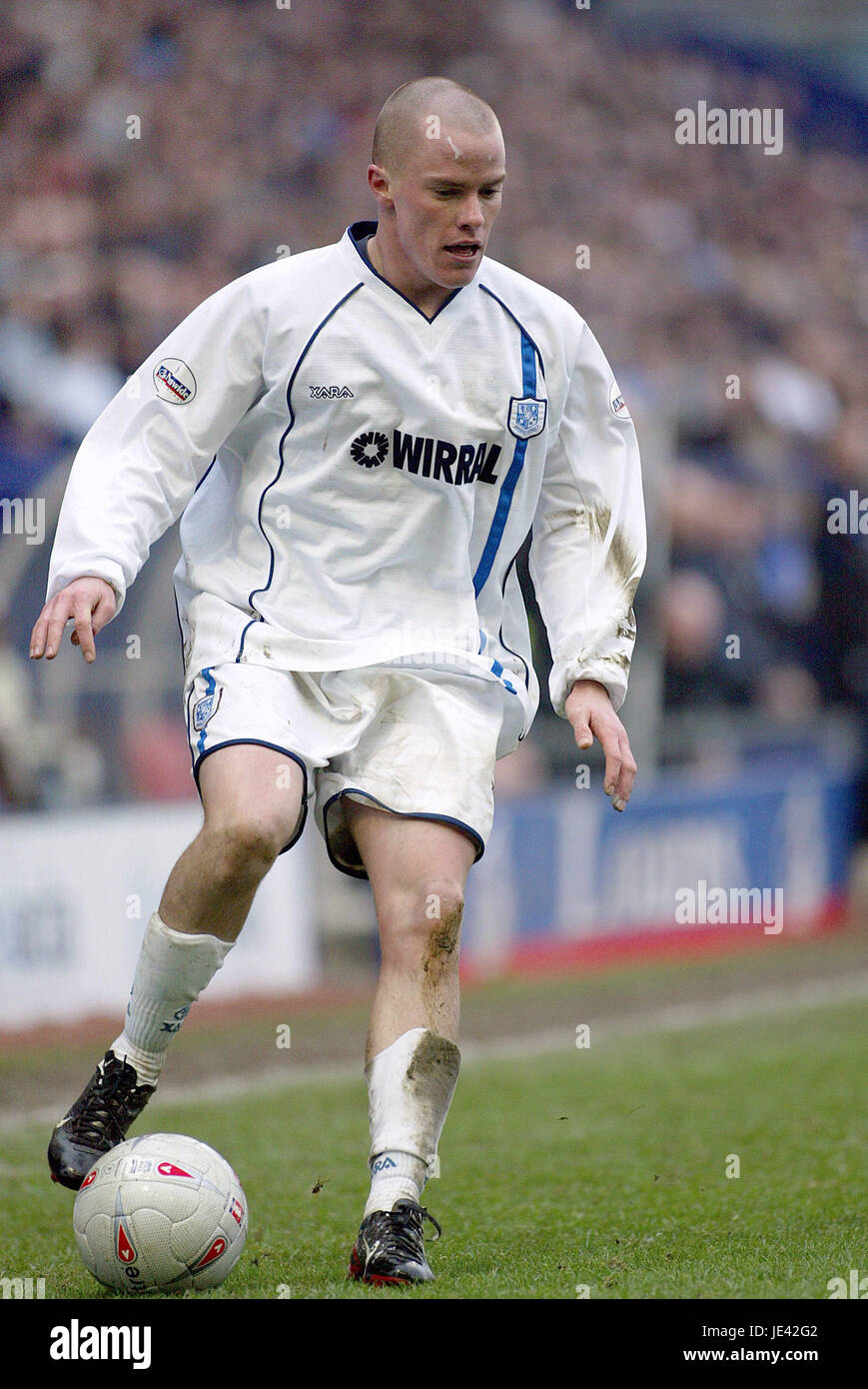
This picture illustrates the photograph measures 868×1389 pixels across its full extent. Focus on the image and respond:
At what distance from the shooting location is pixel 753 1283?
3.75 m

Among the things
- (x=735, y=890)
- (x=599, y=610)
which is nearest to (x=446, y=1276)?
(x=599, y=610)

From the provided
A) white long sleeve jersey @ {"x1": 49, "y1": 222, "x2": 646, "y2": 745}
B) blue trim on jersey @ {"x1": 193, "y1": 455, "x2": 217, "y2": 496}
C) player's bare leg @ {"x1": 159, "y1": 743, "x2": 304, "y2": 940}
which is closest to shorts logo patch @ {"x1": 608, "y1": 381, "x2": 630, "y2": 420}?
white long sleeve jersey @ {"x1": 49, "y1": 222, "x2": 646, "y2": 745}

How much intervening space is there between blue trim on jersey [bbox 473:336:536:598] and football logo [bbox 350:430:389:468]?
33cm

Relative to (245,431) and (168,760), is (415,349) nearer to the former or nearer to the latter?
(245,431)

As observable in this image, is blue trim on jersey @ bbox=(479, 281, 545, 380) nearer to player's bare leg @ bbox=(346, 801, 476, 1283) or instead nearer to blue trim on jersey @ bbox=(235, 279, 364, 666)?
blue trim on jersey @ bbox=(235, 279, 364, 666)

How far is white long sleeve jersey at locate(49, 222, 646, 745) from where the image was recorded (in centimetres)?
423

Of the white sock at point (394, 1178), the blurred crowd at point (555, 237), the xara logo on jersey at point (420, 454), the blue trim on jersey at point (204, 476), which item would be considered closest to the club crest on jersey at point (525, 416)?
the xara logo on jersey at point (420, 454)

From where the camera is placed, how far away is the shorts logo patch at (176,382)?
4238 millimetres

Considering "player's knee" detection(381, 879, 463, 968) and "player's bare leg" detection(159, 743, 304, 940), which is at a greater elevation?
"player's bare leg" detection(159, 743, 304, 940)

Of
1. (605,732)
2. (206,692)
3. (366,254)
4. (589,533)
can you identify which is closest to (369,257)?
(366,254)

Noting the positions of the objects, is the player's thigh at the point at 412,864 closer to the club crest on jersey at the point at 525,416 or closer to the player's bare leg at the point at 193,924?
the player's bare leg at the point at 193,924

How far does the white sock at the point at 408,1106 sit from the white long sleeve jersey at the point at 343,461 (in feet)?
2.95

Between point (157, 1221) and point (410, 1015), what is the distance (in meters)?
0.68
